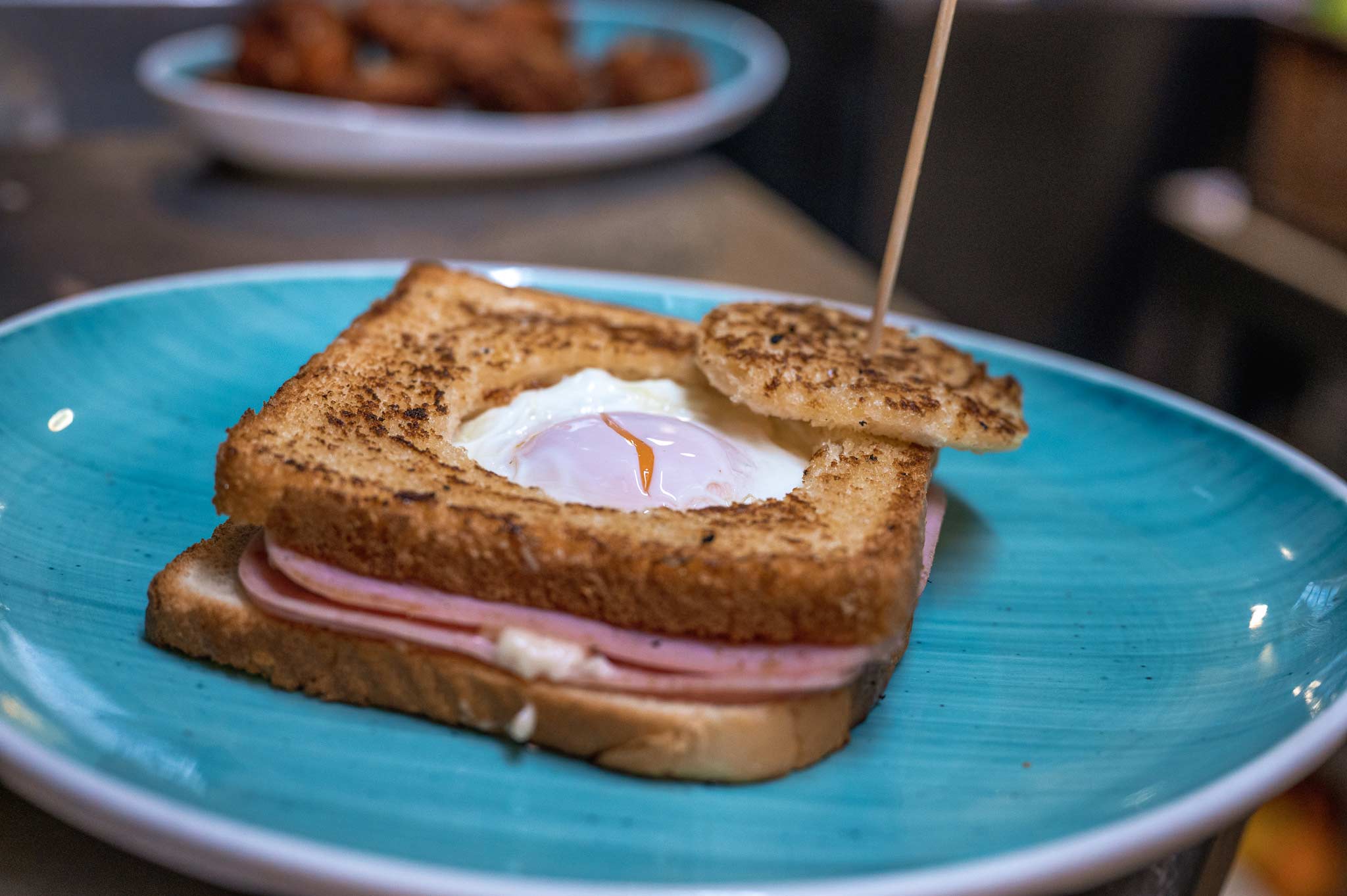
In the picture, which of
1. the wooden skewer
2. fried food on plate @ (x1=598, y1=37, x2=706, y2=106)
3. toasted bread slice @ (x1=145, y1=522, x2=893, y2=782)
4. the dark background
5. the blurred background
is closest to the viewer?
toasted bread slice @ (x1=145, y1=522, x2=893, y2=782)

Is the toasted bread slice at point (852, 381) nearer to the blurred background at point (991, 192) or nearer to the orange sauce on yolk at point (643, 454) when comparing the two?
the orange sauce on yolk at point (643, 454)

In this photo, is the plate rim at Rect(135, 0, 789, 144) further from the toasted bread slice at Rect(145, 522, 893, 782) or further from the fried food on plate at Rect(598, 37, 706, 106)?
the toasted bread slice at Rect(145, 522, 893, 782)

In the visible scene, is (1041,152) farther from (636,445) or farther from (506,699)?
(506,699)

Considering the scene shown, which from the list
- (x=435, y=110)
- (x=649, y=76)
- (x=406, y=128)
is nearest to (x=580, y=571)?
(x=406, y=128)

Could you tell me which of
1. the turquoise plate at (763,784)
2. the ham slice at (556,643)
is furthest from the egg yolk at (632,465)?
the turquoise plate at (763,784)

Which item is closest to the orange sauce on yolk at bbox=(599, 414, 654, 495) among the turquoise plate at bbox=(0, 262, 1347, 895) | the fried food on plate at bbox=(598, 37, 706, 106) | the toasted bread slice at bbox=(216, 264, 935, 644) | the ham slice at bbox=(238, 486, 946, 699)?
the toasted bread slice at bbox=(216, 264, 935, 644)

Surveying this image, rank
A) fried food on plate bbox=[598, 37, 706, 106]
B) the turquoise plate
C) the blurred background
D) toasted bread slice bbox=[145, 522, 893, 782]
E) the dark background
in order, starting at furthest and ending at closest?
the dark background
fried food on plate bbox=[598, 37, 706, 106]
the blurred background
toasted bread slice bbox=[145, 522, 893, 782]
the turquoise plate
